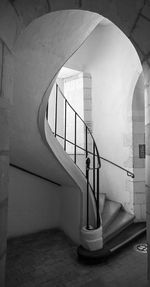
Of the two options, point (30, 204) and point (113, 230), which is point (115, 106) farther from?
point (30, 204)

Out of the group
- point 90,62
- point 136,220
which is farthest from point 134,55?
point 136,220

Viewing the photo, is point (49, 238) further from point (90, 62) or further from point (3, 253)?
point (90, 62)

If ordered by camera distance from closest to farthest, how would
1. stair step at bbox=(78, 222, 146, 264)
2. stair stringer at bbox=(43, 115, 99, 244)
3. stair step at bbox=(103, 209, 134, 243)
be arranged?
stair step at bbox=(78, 222, 146, 264) < stair stringer at bbox=(43, 115, 99, 244) < stair step at bbox=(103, 209, 134, 243)

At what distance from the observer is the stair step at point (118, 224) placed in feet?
8.54

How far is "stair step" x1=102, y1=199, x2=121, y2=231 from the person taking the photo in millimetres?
2807

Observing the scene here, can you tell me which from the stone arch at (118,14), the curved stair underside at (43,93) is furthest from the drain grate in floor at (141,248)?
the stone arch at (118,14)

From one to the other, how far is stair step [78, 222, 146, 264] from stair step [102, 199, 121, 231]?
222mm

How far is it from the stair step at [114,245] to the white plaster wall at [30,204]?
1.04 metres

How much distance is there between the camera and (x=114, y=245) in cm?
243

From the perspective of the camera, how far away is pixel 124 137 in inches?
129

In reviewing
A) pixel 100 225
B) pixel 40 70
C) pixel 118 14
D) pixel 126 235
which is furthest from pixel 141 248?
pixel 118 14

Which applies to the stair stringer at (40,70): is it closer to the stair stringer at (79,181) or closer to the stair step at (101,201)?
the stair stringer at (79,181)

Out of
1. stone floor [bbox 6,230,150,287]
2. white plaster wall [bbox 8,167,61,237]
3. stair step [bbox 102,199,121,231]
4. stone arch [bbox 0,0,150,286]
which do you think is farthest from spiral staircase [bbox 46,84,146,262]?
stone arch [bbox 0,0,150,286]

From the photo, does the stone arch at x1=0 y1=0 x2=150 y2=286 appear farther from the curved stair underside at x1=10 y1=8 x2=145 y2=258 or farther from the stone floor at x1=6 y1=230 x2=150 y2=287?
the stone floor at x1=6 y1=230 x2=150 y2=287
